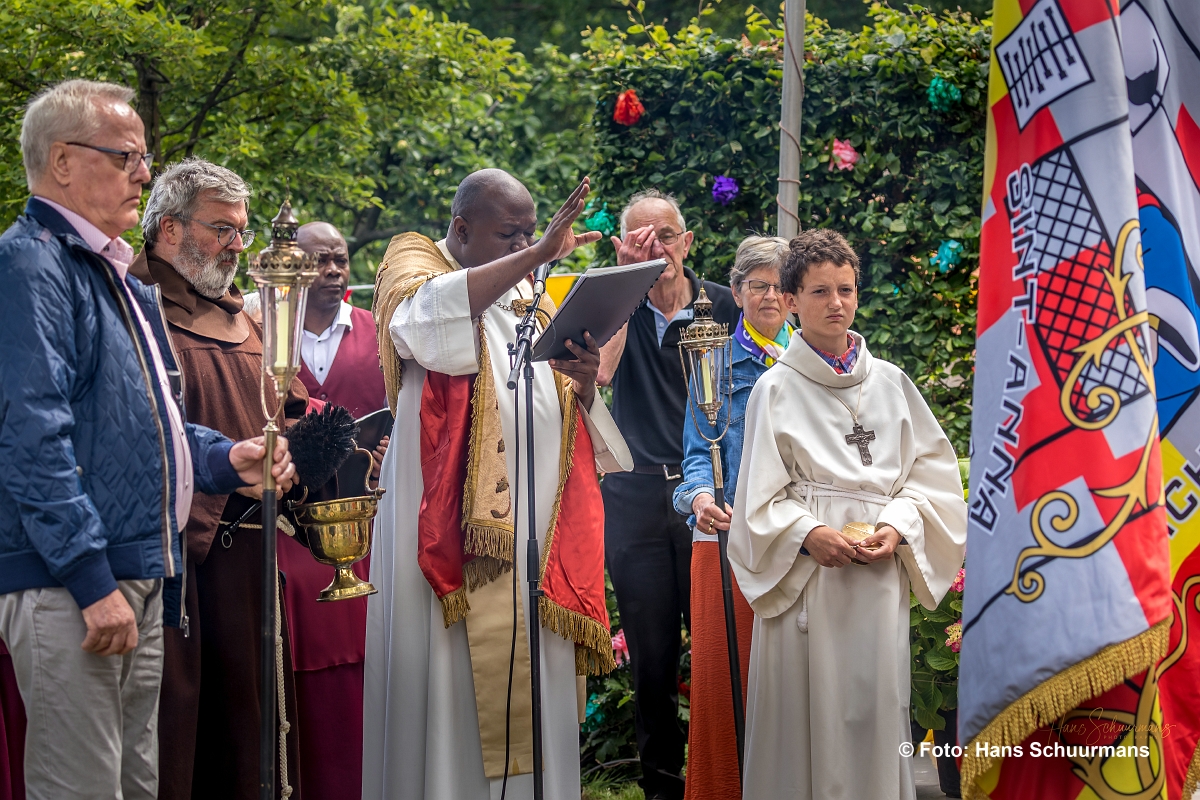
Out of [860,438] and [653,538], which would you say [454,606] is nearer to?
[653,538]

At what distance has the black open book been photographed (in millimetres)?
3373

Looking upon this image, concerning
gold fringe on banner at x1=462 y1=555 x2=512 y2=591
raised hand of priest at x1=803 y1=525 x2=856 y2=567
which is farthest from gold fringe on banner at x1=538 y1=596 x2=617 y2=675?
raised hand of priest at x1=803 y1=525 x2=856 y2=567

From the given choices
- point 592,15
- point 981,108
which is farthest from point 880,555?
point 592,15

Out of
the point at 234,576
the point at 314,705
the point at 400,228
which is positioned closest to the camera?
the point at 234,576

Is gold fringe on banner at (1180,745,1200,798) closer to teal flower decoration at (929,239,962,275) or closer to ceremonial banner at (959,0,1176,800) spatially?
ceremonial banner at (959,0,1176,800)

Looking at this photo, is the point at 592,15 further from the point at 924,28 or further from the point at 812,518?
the point at 812,518

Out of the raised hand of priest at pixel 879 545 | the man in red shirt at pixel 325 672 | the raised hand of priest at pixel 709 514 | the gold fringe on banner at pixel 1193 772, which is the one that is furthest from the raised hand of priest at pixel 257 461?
the gold fringe on banner at pixel 1193 772

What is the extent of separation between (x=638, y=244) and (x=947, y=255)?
1.80 meters

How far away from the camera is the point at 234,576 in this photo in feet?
11.0

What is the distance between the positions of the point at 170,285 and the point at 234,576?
89 cm

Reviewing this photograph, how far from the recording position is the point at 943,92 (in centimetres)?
556

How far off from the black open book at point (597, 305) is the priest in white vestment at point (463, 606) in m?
0.08

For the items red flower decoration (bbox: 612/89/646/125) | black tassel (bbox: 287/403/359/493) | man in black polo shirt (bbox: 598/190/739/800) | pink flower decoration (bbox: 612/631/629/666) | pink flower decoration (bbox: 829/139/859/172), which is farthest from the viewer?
red flower decoration (bbox: 612/89/646/125)

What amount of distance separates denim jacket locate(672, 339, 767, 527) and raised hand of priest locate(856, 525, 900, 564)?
687mm
